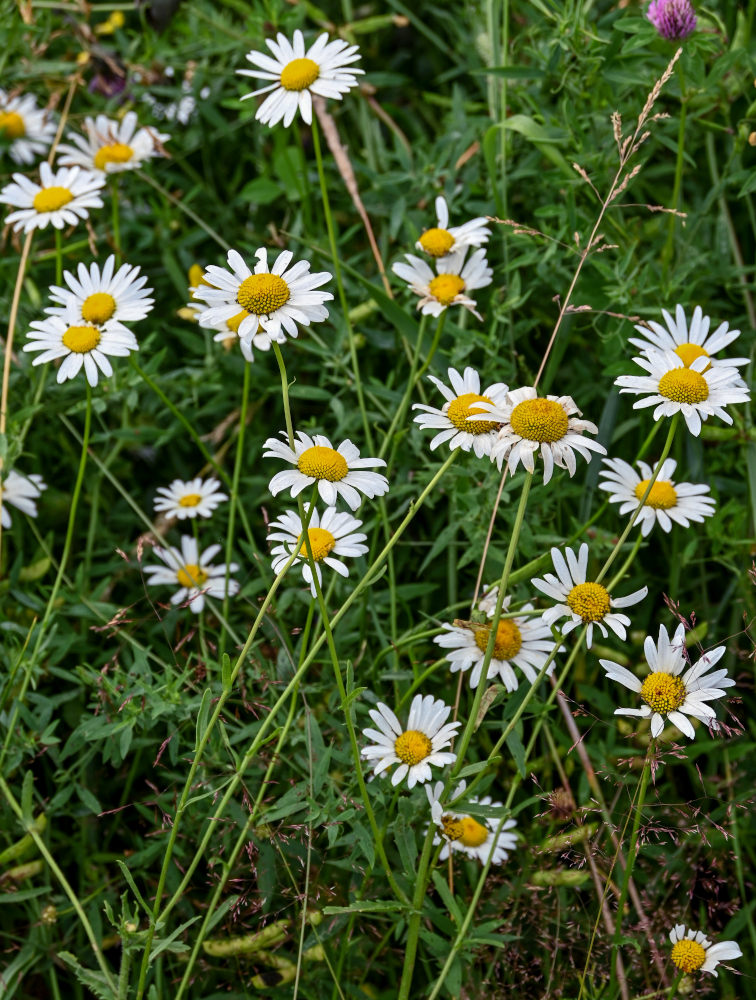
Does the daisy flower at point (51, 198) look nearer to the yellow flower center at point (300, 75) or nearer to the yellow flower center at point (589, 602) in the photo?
the yellow flower center at point (300, 75)

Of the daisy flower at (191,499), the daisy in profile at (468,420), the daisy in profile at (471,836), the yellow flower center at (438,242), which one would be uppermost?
the yellow flower center at (438,242)

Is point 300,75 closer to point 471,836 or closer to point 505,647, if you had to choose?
point 505,647

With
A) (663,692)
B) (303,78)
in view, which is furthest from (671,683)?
(303,78)

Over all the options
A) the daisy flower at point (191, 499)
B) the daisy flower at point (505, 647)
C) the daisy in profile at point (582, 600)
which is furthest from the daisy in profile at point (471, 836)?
the daisy flower at point (191, 499)

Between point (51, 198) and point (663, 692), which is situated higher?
point (51, 198)

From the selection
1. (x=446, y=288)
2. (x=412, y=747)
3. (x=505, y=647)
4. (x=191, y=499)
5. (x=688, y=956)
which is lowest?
(x=688, y=956)

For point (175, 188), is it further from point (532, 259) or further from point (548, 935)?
point (548, 935)
